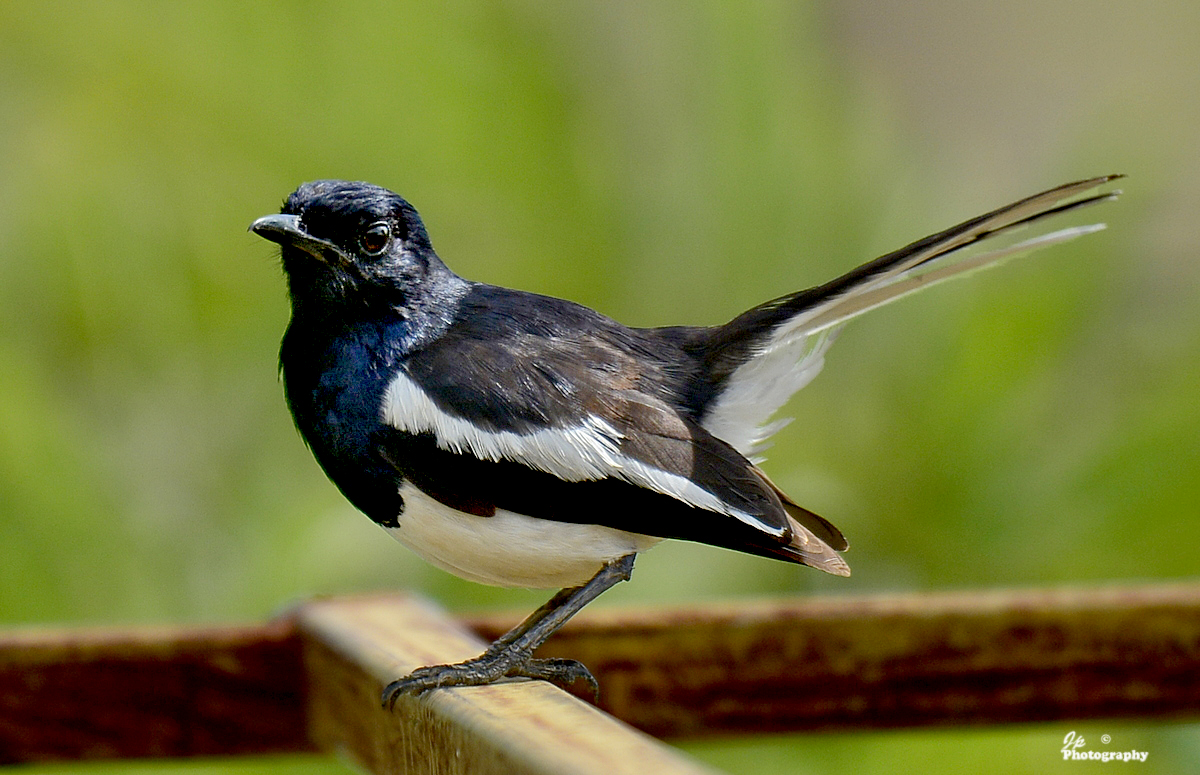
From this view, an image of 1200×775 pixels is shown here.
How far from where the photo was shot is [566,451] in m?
1.51

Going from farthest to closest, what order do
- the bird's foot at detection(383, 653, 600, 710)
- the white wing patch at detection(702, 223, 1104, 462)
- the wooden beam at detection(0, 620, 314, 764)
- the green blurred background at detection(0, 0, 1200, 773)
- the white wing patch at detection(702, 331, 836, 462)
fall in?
the green blurred background at detection(0, 0, 1200, 773) < the wooden beam at detection(0, 620, 314, 764) < the white wing patch at detection(702, 331, 836, 462) < the white wing patch at detection(702, 223, 1104, 462) < the bird's foot at detection(383, 653, 600, 710)

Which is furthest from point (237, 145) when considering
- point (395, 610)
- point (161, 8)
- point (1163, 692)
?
point (1163, 692)

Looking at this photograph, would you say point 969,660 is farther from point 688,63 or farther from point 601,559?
point 688,63

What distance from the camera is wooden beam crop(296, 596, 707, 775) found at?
1.13 metres

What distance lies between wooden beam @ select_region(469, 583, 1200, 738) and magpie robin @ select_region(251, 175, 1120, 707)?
0.43 meters

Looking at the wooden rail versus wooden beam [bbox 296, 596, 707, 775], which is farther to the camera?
the wooden rail

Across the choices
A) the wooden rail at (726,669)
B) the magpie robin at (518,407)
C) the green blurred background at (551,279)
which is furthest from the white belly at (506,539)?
the green blurred background at (551,279)

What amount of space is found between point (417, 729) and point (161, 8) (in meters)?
2.97

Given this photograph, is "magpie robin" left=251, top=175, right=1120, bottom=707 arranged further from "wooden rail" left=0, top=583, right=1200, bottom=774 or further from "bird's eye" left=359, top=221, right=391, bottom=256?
"wooden rail" left=0, top=583, right=1200, bottom=774

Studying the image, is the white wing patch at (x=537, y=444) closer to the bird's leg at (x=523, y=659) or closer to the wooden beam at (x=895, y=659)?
the bird's leg at (x=523, y=659)

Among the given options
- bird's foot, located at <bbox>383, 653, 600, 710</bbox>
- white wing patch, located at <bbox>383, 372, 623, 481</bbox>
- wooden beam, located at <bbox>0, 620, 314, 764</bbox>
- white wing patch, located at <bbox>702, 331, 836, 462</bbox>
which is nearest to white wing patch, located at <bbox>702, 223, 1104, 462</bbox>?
white wing patch, located at <bbox>702, 331, 836, 462</bbox>

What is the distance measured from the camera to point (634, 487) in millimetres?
1518

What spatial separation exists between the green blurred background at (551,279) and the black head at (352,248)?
1733mm

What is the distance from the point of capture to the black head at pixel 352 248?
162 cm
